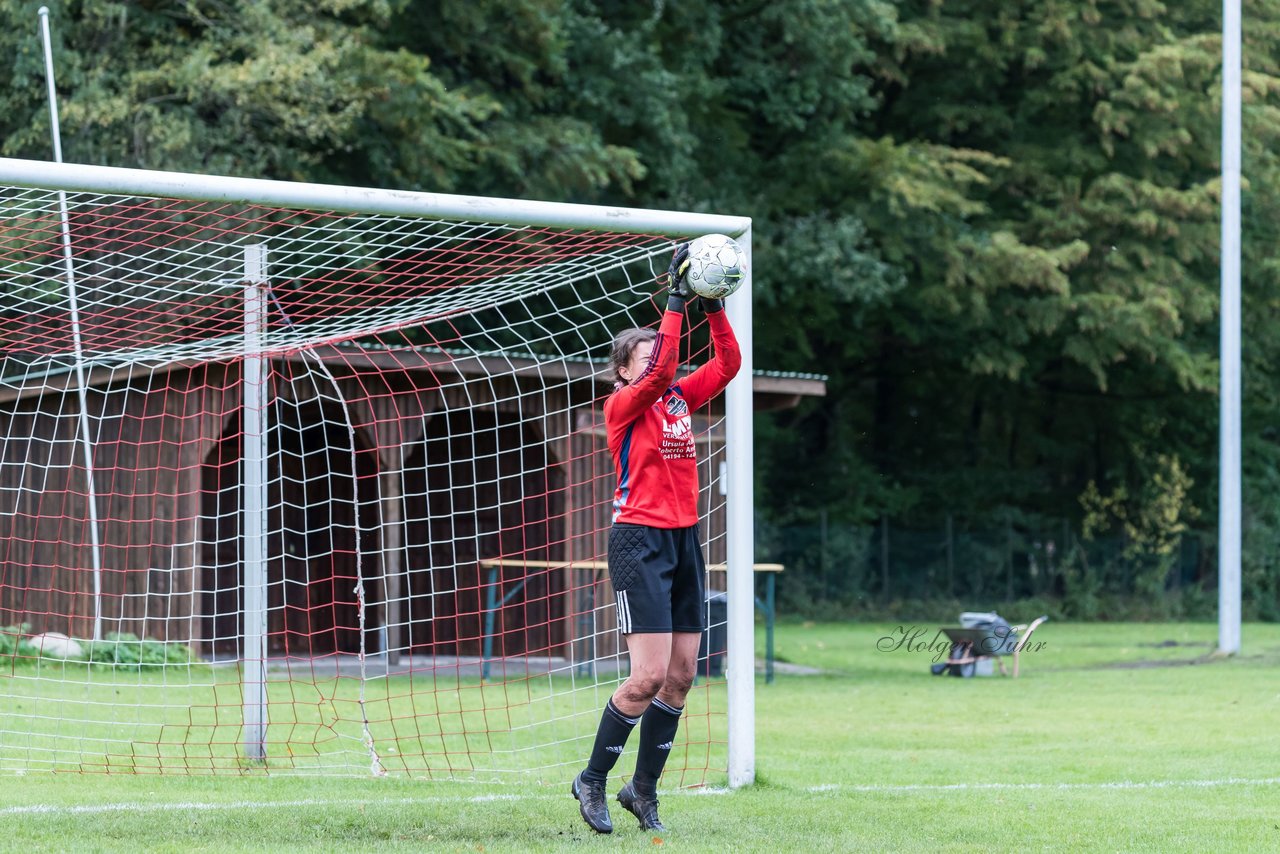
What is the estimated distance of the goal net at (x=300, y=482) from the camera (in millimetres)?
7727

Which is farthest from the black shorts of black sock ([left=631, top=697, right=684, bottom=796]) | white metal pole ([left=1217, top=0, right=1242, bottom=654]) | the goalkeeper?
white metal pole ([left=1217, top=0, right=1242, bottom=654])

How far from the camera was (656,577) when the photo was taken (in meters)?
5.60

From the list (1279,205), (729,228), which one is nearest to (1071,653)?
(1279,205)

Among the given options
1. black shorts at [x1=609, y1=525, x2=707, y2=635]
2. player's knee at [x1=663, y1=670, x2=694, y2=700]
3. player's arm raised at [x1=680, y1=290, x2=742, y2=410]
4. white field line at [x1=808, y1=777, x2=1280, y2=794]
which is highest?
player's arm raised at [x1=680, y1=290, x2=742, y2=410]

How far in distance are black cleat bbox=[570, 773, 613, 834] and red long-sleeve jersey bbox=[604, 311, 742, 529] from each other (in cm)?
98

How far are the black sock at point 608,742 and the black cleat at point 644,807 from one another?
0.14m

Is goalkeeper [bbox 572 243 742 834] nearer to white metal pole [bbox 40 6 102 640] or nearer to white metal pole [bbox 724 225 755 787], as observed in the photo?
white metal pole [bbox 724 225 755 787]

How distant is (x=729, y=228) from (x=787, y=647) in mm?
12723

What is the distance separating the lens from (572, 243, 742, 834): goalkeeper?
559 centimetres

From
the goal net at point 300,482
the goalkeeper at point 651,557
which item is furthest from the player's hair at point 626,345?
the goal net at point 300,482

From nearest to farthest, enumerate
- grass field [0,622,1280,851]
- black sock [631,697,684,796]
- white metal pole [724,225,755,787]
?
grass field [0,622,1280,851] → black sock [631,697,684,796] → white metal pole [724,225,755,787]

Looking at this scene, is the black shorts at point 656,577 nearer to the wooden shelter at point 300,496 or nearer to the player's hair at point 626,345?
the player's hair at point 626,345

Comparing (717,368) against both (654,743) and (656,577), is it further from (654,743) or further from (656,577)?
(654,743)

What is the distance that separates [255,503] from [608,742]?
10.4 feet
